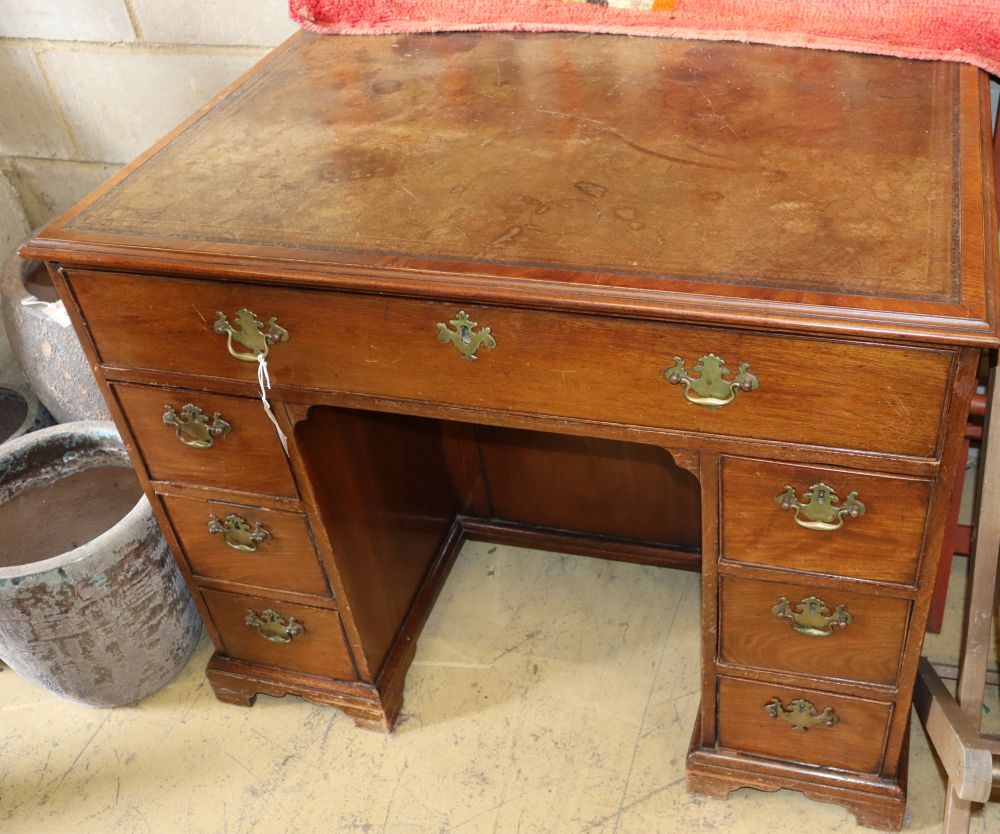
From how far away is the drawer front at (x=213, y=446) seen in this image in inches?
53.8

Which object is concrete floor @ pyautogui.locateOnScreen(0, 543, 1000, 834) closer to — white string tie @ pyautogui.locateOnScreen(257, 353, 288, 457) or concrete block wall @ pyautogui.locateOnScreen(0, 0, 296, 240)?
white string tie @ pyautogui.locateOnScreen(257, 353, 288, 457)

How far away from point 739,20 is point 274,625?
46.3 inches

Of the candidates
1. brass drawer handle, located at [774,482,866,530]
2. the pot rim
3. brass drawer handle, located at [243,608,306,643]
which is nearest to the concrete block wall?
the pot rim

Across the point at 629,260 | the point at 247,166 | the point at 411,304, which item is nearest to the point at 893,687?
the point at 629,260

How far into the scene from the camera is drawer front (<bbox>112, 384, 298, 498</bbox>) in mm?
1367

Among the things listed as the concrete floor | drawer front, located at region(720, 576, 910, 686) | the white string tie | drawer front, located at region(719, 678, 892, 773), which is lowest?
the concrete floor

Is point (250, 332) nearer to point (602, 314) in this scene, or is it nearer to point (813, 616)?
point (602, 314)

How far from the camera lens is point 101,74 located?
2.01 metres

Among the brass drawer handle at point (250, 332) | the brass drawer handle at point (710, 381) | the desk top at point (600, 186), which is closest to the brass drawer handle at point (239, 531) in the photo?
the brass drawer handle at point (250, 332)

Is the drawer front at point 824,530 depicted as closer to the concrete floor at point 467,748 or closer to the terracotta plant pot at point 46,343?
the concrete floor at point 467,748

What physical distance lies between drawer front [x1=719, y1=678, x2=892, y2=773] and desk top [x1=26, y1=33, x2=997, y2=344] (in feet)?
2.08

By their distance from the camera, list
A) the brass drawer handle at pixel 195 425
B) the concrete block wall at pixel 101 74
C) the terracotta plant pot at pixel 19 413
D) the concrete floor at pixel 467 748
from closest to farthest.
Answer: the brass drawer handle at pixel 195 425, the concrete floor at pixel 467 748, the concrete block wall at pixel 101 74, the terracotta plant pot at pixel 19 413

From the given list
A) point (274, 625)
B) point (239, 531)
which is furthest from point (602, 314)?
point (274, 625)

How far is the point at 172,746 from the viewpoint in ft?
5.81
